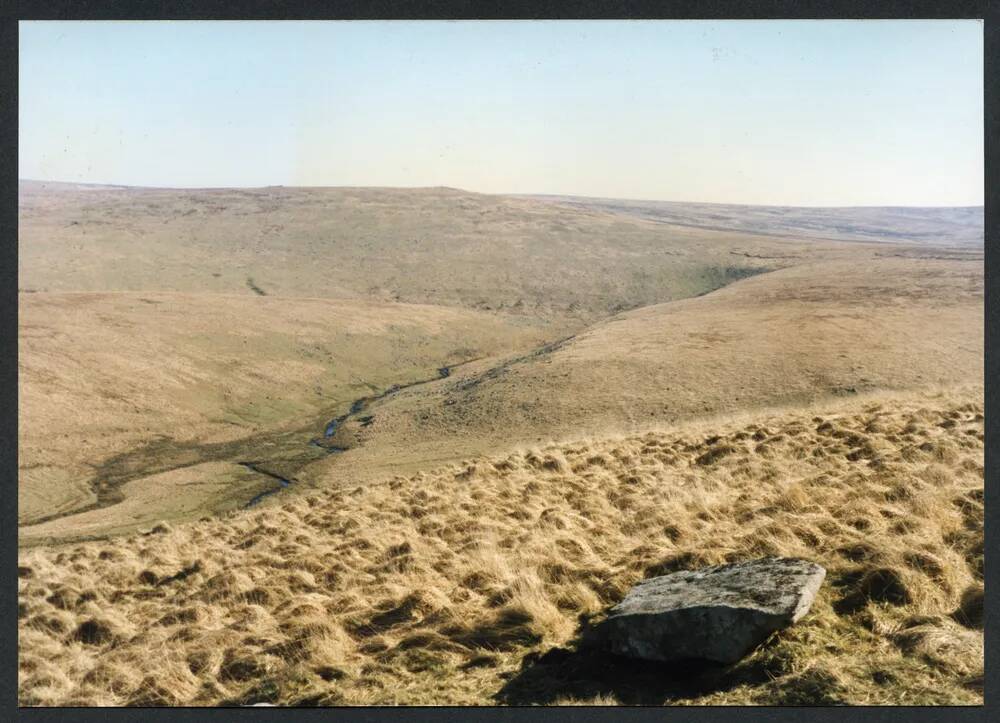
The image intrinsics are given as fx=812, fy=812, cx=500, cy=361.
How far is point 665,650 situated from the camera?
7.17 m

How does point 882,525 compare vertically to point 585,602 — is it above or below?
above

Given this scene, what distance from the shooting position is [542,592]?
891 cm

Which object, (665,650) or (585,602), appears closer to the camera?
(665,650)

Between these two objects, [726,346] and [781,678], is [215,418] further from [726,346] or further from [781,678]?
[781,678]

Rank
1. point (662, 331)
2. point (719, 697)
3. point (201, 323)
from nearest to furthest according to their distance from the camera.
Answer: point (719, 697) → point (662, 331) → point (201, 323)

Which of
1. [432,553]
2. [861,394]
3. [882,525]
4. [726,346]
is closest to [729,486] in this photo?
[882,525]

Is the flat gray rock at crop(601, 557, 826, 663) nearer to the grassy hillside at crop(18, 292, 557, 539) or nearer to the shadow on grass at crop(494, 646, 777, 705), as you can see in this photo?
the shadow on grass at crop(494, 646, 777, 705)

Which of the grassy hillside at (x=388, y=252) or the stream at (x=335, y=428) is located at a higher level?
the grassy hillside at (x=388, y=252)

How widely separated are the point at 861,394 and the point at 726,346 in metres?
9.96

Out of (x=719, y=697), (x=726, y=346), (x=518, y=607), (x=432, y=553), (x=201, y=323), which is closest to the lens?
(x=719, y=697)

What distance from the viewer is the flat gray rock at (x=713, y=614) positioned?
7.00 meters

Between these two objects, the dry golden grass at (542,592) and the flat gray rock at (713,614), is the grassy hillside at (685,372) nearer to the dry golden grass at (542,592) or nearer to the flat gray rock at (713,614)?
the dry golden grass at (542,592)

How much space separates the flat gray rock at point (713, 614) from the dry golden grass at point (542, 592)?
20cm

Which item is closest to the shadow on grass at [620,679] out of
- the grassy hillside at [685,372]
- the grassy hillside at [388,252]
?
the grassy hillside at [685,372]
